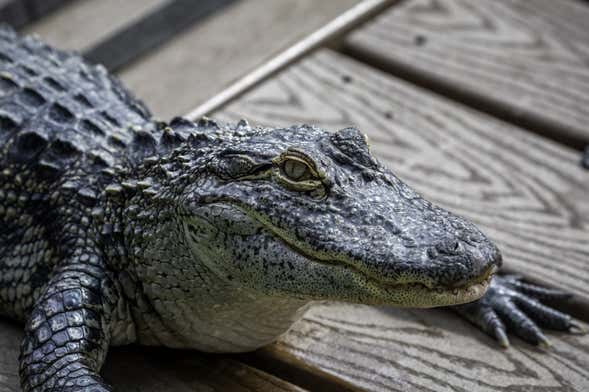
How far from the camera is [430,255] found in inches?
69.0

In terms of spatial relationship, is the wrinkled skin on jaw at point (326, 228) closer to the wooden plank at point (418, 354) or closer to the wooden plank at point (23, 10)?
the wooden plank at point (418, 354)

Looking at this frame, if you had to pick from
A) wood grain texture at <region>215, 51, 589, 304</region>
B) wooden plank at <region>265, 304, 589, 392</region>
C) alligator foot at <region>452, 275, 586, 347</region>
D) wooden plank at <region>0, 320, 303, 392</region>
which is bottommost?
wooden plank at <region>0, 320, 303, 392</region>

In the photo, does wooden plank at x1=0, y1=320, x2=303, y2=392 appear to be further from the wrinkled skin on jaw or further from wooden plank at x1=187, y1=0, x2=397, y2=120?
wooden plank at x1=187, y1=0, x2=397, y2=120

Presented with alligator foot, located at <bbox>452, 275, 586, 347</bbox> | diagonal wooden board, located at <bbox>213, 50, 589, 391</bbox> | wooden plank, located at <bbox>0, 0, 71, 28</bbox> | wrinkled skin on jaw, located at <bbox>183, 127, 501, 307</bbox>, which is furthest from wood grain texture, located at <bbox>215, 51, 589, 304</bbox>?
wooden plank, located at <bbox>0, 0, 71, 28</bbox>

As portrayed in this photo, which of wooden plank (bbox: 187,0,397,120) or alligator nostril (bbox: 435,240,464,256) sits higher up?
wooden plank (bbox: 187,0,397,120)

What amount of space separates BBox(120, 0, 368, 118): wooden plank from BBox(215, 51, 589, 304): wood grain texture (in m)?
0.56

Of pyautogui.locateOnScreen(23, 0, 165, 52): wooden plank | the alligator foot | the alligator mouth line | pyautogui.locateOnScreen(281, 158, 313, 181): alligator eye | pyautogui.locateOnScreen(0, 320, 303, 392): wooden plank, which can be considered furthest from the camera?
pyautogui.locateOnScreen(23, 0, 165, 52): wooden plank

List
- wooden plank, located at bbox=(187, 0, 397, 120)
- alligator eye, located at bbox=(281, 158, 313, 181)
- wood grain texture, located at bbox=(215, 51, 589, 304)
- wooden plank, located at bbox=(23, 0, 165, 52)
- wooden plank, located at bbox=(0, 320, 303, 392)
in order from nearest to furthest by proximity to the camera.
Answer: alligator eye, located at bbox=(281, 158, 313, 181), wooden plank, located at bbox=(0, 320, 303, 392), wood grain texture, located at bbox=(215, 51, 589, 304), wooden plank, located at bbox=(187, 0, 397, 120), wooden plank, located at bbox=(23, 0, 165, 52)

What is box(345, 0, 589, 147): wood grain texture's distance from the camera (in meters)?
3.25

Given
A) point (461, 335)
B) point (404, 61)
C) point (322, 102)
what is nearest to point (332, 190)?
point (461, 335)

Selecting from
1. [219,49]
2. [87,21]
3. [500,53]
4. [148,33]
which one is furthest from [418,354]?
[87,21]

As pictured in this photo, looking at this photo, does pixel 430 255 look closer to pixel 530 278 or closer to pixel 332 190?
pixel 332 190

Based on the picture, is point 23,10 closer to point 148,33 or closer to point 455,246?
point 148,33

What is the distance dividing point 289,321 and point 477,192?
100 cm
